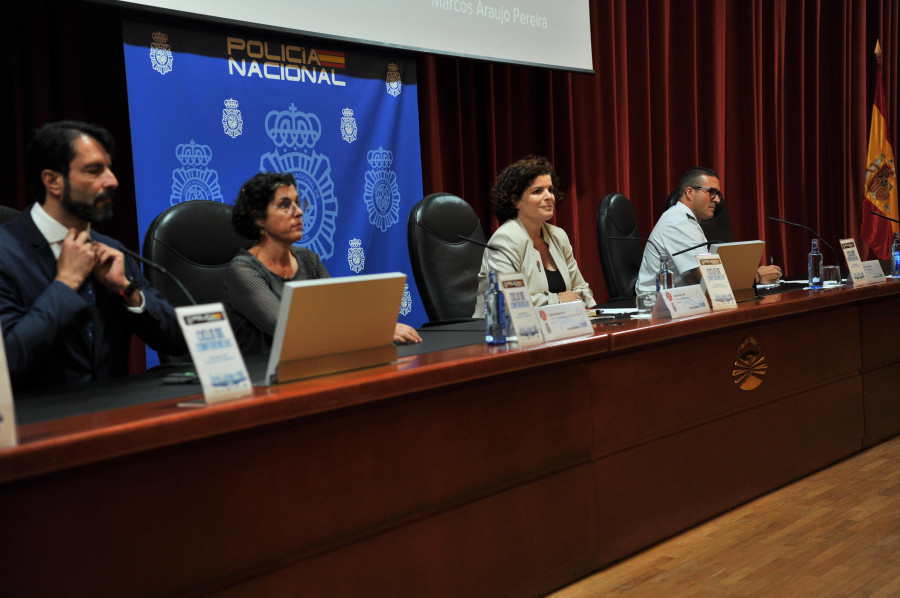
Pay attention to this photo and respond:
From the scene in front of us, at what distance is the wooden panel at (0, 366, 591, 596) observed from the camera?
43.6 inches

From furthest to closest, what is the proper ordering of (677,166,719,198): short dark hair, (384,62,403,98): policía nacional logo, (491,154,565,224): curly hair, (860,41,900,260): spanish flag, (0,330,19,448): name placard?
(860,41,900,260): spanish flag < (677,166,719,198): short dark hair < (384,62,403,98): policía nacional logo < (491,154,565,224): curly hair < (0,330,19,448): name placard

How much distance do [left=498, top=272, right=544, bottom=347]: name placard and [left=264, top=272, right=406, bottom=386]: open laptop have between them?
261 mm

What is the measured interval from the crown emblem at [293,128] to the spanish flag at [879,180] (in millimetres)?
4606

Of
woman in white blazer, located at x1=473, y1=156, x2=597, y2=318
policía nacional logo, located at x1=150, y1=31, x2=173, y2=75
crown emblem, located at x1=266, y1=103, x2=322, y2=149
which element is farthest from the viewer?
crown emblem, located at x1=266, y1=103, x2=322, y2=149

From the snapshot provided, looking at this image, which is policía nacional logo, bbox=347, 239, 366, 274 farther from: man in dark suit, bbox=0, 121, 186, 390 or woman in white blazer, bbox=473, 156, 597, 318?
man in dark suit, bbox=0, 121, 186, 390

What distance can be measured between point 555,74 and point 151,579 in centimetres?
352

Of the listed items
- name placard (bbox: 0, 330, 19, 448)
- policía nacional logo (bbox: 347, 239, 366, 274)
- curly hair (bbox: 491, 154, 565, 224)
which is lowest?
name placard (bbox: 0, 330, 19, 448)

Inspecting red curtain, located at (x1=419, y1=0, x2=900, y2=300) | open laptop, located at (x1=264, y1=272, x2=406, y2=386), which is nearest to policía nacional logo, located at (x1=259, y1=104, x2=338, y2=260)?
red curtain, located at (x1=419, y1=0, x2=900, y2=300)

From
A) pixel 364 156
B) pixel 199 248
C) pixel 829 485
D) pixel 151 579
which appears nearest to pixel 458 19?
pixel 364 156

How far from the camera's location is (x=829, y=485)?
8.31 feet

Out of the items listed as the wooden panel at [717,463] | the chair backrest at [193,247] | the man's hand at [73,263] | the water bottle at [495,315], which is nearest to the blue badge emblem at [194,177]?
the chair backrest at [193,247]

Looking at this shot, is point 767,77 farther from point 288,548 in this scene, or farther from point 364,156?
point 288,548

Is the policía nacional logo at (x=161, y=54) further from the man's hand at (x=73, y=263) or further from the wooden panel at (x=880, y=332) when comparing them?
the wooden panel at (x=880, y=332)

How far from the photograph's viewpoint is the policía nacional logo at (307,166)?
3.03m
